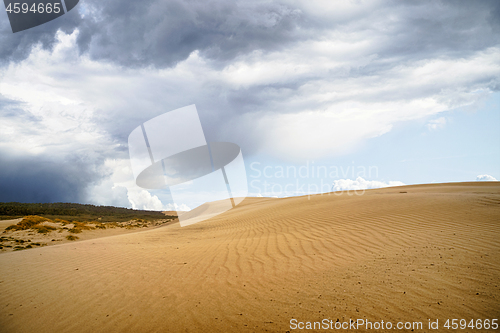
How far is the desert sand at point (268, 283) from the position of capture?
146 inches

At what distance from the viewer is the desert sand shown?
370 centimetres

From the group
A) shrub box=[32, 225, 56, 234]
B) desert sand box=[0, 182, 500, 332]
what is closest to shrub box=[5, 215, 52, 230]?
shrub box=[32, 225, 56, 234]

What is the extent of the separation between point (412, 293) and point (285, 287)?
82.8 inches

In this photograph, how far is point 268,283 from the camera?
4.90m

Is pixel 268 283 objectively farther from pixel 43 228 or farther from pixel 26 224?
pixel 26 224

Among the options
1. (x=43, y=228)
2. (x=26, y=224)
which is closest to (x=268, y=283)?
(x=43, y=228)

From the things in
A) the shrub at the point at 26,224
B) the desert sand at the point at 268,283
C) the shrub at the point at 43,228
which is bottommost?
the desert sand at the point at 268,283

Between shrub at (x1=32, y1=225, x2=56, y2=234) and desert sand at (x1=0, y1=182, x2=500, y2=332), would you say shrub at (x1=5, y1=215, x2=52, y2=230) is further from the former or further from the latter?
desert sand at (x1=0, y1=182, x2=500, y2=332)

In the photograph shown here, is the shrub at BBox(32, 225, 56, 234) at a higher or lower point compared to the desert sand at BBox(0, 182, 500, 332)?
higher

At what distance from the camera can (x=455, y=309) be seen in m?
3.44

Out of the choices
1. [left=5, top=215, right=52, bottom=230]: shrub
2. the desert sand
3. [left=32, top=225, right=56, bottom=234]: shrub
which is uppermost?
[left=5, top=215, right=52, bottom=230]: shrub

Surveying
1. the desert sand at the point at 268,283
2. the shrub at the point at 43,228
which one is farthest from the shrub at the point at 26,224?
the desert sand at the point at 268,283

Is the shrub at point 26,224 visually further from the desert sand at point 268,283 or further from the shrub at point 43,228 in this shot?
the desert sand at point 268,283

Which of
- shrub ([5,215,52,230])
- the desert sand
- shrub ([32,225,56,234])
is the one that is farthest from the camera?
shrub ([5,215,52,230])
